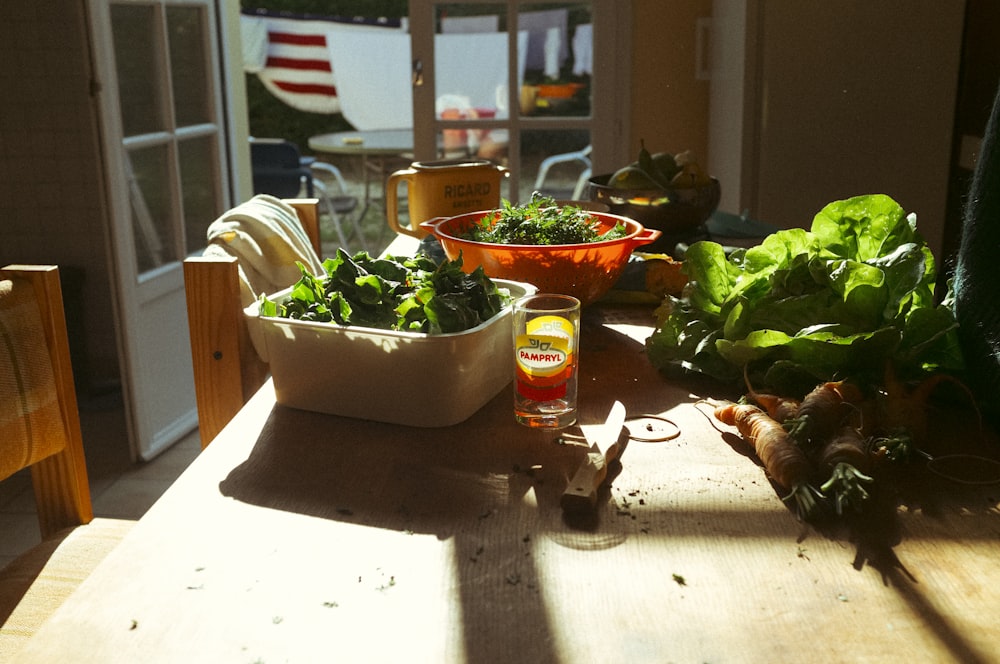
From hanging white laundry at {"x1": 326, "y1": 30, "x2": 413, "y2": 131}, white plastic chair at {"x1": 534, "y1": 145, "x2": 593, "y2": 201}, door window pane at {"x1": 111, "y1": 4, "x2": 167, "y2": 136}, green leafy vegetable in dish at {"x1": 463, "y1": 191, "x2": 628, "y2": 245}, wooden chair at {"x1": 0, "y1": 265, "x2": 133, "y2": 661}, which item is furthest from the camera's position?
hanging white laundry at {"x1": 326, "y1": 30, "x2": 413, "y2": 131}

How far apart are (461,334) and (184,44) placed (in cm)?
281

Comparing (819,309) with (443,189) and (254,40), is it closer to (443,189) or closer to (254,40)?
(443,189)

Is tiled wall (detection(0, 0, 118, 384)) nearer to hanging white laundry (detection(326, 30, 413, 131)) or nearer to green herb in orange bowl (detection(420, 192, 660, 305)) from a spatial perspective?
green herb in orange bowl (detection(420, 192, 660, 305))

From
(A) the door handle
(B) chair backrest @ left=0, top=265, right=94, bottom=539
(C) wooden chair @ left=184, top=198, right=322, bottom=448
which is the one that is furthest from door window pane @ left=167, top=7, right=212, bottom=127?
(C) wooden chair @ left=184, top=198, right=322, bottom=448

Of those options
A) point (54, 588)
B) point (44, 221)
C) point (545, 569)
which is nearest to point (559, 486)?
point (545, 569)

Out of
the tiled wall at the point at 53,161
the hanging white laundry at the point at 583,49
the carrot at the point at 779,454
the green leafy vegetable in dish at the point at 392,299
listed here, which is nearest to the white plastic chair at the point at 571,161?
the hanging white laundry at the point at 583,49

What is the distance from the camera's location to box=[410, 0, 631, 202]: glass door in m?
3.29

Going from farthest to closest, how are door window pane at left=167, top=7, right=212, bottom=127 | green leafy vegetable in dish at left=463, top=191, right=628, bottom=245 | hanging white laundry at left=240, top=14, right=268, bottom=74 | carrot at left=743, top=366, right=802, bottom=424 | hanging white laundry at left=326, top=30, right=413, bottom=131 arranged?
hanging white laundry at left=240, top=14, right=268, bottom=74 < hanging white laundry at left=326, top=30, right=413, bottom=131 < door window pane at left=167, top=7, right=212, bottom=127 < green leafy vegetable in dish at left=463, top=191, right=628, bottom=245 < carrot at left=743, top=366, right=802, bottom=424

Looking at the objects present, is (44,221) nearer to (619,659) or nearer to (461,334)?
(461,334)

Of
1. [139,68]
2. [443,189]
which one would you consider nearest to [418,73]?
[139,68]

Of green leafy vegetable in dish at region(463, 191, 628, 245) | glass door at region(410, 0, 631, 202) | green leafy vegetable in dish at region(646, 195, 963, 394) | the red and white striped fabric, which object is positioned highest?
the red and white striped fabric

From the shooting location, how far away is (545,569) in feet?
2.18

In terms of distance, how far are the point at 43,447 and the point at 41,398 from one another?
0.06m

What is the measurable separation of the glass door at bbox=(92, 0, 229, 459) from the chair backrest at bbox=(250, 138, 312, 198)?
52.1 inches
